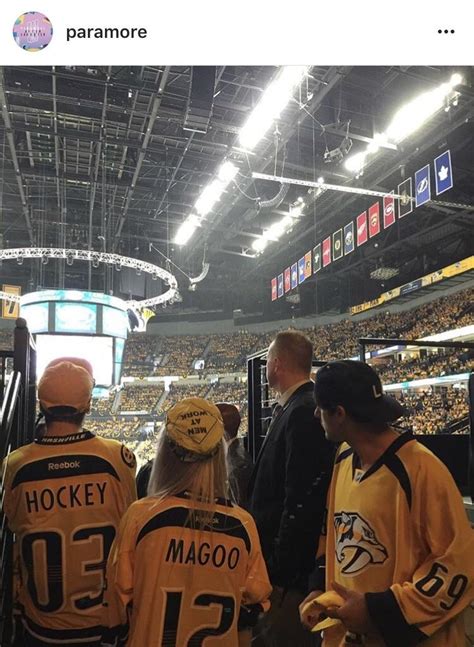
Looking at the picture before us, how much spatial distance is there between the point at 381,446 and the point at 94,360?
564 inches

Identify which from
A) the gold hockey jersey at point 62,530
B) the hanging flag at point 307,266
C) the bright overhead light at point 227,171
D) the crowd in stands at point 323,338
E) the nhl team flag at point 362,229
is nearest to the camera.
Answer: the gold hockey jersey at point 62,530

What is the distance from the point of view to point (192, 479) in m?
1.39

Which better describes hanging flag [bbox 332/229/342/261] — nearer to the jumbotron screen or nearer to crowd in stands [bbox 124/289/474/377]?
crowd in stands [bbox 124/289/474/377]

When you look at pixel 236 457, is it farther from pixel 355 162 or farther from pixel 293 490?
pixel 355 162

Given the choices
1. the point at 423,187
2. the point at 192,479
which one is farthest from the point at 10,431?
the point at 423,187

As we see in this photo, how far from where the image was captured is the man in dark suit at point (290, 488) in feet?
5.88

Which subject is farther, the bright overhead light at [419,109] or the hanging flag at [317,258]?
the hanging flag at [317,258]

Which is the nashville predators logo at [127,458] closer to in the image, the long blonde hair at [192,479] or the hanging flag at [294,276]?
the long blonde hair at [192,479]

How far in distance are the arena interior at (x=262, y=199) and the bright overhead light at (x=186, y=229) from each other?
0.06 m

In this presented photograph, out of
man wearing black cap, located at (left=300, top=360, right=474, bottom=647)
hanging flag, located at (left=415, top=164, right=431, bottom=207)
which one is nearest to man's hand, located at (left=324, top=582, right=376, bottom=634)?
man wearing black cap, located at (left=300, top=360, right=474, bottom=647)

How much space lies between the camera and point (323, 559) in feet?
5.46

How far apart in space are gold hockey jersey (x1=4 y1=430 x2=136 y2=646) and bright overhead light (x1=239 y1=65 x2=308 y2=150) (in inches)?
295

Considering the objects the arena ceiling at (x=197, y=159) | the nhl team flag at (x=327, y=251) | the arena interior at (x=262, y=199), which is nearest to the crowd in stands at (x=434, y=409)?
the arena interior at (x=262, y=199)
